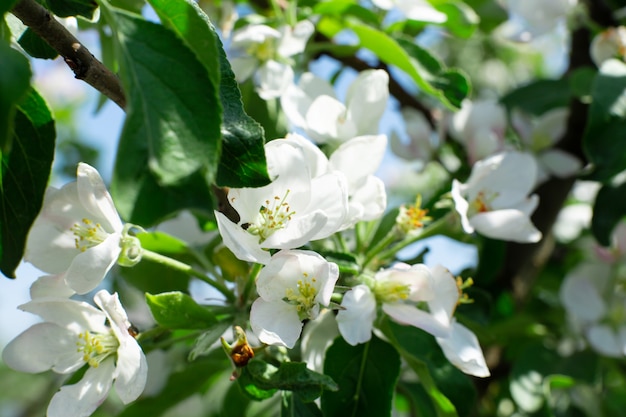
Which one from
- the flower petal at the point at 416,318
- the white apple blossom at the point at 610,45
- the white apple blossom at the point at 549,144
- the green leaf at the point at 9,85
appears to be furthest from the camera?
the white apple blossom at the point at 549,144

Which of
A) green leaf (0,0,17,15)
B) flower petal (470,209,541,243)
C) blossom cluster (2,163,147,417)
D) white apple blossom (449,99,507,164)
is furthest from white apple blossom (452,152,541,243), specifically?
green leaf (0,0,17,15)

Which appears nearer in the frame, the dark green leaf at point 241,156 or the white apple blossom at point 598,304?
the dark green leaf at point 241,156

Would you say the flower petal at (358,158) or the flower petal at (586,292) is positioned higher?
the flower petal at (358,158)

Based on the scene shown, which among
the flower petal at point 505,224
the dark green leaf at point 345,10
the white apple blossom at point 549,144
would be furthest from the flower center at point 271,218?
the white apple blossom at point 549,144

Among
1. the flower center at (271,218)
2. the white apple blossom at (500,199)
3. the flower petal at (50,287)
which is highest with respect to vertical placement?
the flower center at (271,218)

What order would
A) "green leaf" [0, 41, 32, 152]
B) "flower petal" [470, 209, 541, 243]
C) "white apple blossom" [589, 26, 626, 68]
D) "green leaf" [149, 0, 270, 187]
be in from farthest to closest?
"white apple blossom" [589, 26, 626, 68], "flower petal" [470, 209, 541, 243], "green leaf" [149, 0, 270, 187], "green leaf" [0, 41, 32, 152]

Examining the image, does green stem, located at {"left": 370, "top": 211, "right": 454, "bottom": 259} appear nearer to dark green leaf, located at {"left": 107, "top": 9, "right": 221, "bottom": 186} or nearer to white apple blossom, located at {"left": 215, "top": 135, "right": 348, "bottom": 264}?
white apple blossom, located at {"left": 215, "top": 135, "right": 348, "bottom": 264}

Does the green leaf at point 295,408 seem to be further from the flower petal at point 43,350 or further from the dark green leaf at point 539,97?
the dark green leaf at point 539,97

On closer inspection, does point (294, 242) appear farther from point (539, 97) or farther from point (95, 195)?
point (539, 97)
